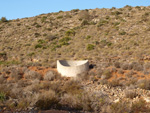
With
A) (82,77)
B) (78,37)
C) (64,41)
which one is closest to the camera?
(82,77)

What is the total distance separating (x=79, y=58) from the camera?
17500 mm

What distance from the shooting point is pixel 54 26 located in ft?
119

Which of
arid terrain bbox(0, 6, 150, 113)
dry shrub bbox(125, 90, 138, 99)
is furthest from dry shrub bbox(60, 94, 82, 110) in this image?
dry shrub bbox(125, 90, 138, 99)

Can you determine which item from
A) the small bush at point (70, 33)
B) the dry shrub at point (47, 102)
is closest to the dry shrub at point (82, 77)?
the dry shrub at point (47, 102)

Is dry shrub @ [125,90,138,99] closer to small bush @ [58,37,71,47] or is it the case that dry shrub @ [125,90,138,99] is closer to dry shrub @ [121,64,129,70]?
dry shrub @ [121,64,129,70]

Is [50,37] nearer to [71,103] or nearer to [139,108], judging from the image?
[71,103]

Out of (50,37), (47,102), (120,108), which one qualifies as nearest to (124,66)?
(120,108)

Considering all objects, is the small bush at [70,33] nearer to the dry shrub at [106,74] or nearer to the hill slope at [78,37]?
the hill slope at [78,37]

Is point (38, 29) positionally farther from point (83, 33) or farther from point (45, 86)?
point (45, 86)

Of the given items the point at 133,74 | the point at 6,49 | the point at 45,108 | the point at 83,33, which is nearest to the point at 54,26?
the point at 83,33

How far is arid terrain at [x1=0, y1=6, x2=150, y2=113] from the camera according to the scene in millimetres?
5573

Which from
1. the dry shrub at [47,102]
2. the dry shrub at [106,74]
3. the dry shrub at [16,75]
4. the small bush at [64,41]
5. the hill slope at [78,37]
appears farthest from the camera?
the small bush at [64,41]

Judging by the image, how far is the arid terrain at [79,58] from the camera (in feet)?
18.3

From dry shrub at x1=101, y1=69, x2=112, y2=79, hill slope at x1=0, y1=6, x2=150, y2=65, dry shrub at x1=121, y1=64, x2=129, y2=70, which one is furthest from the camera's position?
hill slope at x1=0, y1=6, x2=150, y2=65
